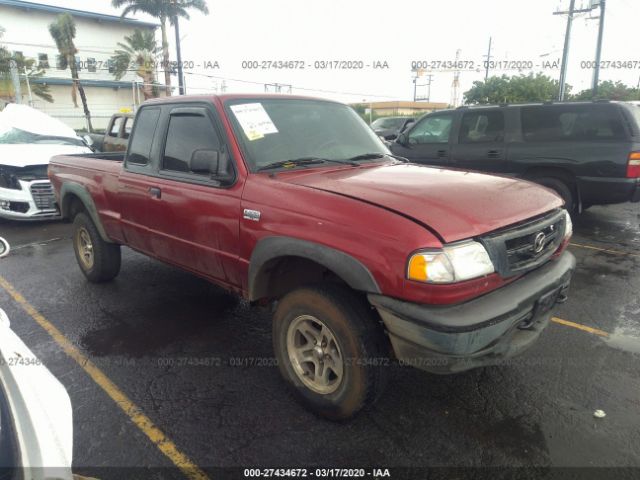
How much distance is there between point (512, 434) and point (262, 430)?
1.44 meters

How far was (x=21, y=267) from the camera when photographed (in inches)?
219

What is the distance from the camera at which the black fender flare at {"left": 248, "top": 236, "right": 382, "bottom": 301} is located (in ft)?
7.46

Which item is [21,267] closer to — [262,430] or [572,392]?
[262,430]

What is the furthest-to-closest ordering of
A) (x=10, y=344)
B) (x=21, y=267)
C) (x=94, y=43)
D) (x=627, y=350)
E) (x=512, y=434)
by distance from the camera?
(x=94, y=43)
(x=21, y=267)
(x=627, y=350)
(x=512, y=434)
(x=10, y=344)

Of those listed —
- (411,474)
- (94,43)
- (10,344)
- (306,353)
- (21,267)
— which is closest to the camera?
(10,344)

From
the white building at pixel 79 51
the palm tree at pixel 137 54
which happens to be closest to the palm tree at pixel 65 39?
the white building at pixel 79 51

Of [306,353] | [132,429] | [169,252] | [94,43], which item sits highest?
[94,43]

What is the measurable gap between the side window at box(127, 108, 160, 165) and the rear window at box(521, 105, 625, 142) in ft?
18.8

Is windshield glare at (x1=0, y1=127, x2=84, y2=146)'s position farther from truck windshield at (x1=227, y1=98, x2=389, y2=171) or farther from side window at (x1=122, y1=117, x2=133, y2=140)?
truck windshield at (x1=227, y1=98, x2=389, y2=171)

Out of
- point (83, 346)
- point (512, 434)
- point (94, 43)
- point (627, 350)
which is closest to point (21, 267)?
point (83, 346)

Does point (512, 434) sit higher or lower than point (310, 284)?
lower

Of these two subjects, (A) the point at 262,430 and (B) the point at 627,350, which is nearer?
(A) the point at 262,430

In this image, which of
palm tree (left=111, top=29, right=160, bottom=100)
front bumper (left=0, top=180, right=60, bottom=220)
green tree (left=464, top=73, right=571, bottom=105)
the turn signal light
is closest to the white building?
palm tree (left=111, top=29, right=160, bottom=100)

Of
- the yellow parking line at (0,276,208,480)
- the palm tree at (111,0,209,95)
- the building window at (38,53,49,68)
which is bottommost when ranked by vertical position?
the yellow parking line at (0,276,208,480)
